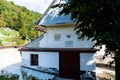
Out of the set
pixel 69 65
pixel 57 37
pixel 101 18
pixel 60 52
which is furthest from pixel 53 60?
pixel 101 18

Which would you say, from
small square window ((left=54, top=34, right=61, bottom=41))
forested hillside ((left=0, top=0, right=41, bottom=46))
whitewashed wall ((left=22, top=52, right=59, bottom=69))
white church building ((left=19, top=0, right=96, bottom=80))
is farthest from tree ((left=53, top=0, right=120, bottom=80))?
forested hillside ((left=0, top=0, right=41, bottom=46))

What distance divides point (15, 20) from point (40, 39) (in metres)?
46.1

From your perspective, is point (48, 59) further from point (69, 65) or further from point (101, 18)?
point (101, 18)

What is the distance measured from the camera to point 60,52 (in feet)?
A: 71.2

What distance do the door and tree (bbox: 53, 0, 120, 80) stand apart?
30.2 feet

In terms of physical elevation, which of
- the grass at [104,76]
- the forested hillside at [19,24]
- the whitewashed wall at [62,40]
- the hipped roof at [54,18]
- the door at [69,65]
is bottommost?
the grass at [104,76]

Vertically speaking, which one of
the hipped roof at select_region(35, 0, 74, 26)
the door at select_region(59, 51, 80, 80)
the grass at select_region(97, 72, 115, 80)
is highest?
the hipped roof at select_region(35, 0, 74, 26)

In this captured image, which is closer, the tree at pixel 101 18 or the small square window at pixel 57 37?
the tree at pixel 101 18

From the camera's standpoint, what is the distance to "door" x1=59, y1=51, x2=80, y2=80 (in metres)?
20.9

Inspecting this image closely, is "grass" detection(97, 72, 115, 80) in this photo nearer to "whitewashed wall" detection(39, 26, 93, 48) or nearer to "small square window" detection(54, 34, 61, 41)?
"whitewashed wall" detection(39, 26, 93, 48)

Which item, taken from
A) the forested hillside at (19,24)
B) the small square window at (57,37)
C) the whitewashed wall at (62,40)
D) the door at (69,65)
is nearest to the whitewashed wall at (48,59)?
the door at (69,65)

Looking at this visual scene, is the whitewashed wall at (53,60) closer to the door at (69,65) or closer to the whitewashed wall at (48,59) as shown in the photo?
the whitewashed wall at (48,59)

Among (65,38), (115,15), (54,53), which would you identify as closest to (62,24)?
(65,38)

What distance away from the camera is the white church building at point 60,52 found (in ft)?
67.4
